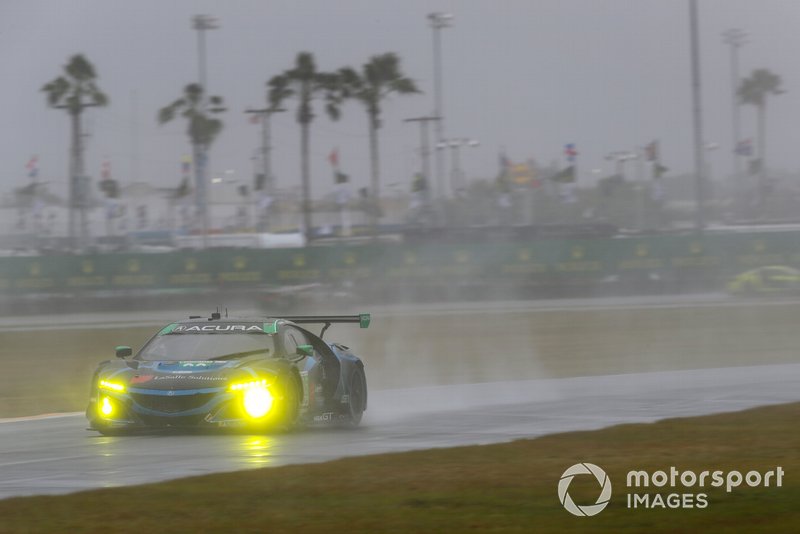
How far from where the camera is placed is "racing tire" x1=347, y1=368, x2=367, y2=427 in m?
13.2

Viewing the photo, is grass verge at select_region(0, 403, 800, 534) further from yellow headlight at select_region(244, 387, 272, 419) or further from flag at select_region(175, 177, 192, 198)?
flag at select_region(175, 177, 192, 198)

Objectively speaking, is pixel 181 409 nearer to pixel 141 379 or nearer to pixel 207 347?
pixel 141 379

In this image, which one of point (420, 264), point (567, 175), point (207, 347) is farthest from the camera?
point (567, 175)

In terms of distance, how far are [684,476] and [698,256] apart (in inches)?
1591

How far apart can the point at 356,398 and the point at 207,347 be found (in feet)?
6.21

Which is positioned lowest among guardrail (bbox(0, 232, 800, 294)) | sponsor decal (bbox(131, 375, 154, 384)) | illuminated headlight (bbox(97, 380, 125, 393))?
illuminated headlight (bbox(97, 380, 125, 393))

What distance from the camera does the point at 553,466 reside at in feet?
30.2

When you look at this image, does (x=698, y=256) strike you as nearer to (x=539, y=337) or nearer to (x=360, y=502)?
(x=539, y=337)

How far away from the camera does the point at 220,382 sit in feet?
37.7

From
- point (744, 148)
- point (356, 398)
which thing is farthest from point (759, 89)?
point (356, 398)

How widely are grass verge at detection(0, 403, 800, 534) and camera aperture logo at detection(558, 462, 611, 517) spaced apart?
2.4 inches

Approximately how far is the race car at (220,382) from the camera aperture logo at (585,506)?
3515mm

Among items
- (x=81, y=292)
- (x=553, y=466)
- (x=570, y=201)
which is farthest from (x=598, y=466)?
(x=570, y=201)

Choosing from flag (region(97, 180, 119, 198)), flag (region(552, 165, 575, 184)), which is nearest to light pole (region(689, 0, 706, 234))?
flag (region(552, 165, 575, 184))
